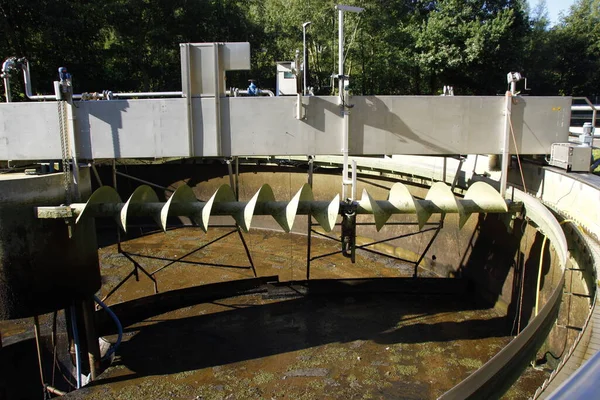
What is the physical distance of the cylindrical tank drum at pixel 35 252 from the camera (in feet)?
24.5

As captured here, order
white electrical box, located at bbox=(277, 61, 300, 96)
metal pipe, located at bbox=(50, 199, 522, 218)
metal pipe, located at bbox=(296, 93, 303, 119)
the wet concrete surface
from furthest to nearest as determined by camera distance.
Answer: white electrical box, located at bbox=(277, 61, 300, 96) < metal pipe, located at bbox=(296, 93, 303, 119) < metal pipe, located at bbox=(50, 199, 522, 218) < the wet concrete surface

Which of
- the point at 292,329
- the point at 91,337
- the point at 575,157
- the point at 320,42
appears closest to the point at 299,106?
the point at 292,329

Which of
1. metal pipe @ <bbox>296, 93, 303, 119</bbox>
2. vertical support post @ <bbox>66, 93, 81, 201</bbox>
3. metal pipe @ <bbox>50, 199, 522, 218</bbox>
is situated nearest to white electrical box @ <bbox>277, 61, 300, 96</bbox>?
metal pipe @ <bbox>296, 93, 303, 119</bbox>

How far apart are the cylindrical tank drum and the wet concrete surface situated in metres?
1.65

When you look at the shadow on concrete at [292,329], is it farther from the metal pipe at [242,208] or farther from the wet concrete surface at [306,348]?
the metal pipe at [242,208]

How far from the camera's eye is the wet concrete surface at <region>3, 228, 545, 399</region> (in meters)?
7.69

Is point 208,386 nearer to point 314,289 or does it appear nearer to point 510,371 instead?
point 314,289

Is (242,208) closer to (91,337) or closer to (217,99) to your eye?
(217,99)

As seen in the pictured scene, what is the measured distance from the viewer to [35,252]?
7656mm

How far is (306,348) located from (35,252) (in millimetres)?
4972

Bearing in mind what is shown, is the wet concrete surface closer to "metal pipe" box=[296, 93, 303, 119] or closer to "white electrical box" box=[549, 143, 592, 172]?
"white electrical box" box=[549, 143, 592, 172]

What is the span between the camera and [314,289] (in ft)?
35.9

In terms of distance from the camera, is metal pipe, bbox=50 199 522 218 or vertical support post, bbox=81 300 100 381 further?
vertical support post, bbox=81 300 100 381

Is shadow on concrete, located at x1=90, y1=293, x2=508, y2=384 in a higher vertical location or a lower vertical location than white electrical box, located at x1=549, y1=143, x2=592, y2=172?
lower
